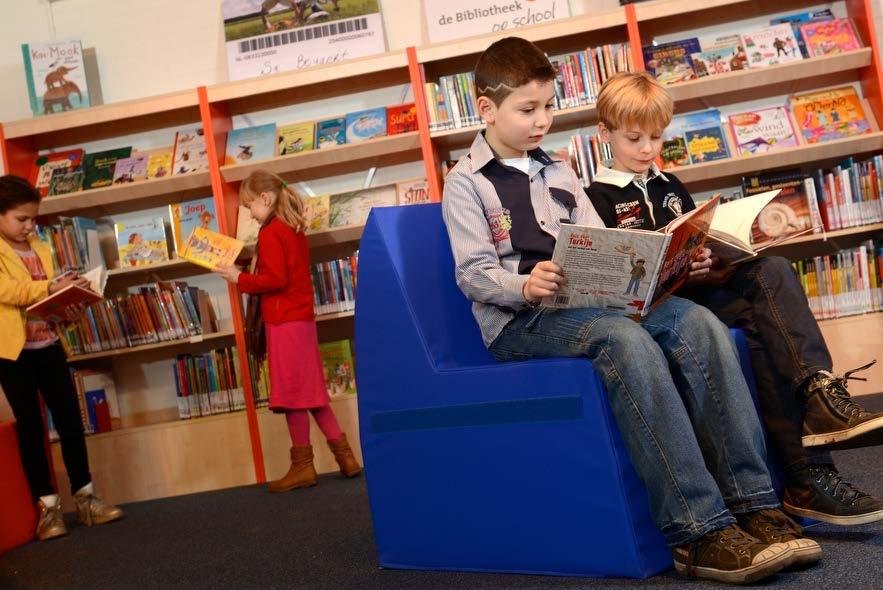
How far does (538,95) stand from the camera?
2.03m

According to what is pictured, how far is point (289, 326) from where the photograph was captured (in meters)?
3.78

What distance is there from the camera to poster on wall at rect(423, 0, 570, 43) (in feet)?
13.9

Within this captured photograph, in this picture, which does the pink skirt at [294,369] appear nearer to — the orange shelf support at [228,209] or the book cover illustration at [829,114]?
the orange shelf support at [228,209]

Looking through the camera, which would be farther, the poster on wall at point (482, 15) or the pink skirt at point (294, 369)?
the poster on wall at point (482, 15)

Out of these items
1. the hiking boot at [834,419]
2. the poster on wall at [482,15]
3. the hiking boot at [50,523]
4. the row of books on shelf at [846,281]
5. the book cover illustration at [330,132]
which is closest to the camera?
the hiking boot at [834,419]

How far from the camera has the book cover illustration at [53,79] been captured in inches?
176

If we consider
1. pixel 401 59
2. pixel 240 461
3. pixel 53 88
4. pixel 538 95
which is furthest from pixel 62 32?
pixel 538 95

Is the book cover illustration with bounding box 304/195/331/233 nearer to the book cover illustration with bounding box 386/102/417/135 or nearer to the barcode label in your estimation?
the book cover illustration with bounding box 386/102/417/135

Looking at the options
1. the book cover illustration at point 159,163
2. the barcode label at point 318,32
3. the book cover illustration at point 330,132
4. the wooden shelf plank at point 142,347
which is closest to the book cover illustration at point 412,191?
the book cover illustration at point 330,132

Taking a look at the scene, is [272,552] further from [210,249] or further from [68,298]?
[210,249]

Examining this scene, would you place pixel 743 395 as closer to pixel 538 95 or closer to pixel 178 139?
pixel 538 95

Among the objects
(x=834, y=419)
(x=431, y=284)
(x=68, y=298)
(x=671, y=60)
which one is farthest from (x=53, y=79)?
(x=834, y=419)

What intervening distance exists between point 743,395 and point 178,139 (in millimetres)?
3555

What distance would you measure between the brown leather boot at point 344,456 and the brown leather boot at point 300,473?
0.11 m
